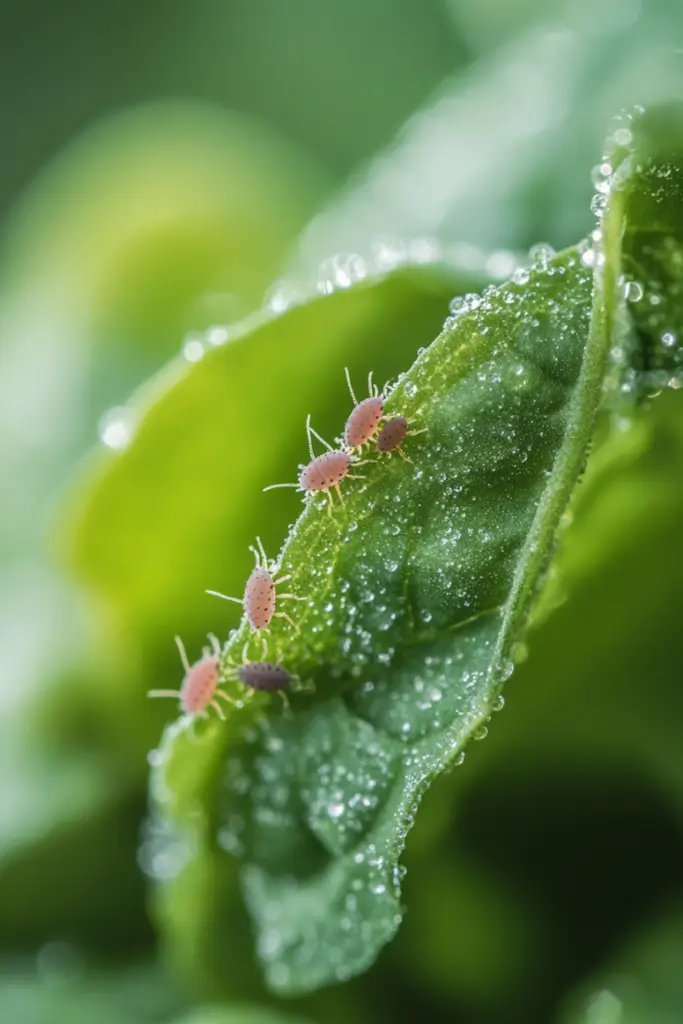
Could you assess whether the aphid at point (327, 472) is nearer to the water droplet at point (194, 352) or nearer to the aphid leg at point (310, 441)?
the aphid leg at point (310, 441)

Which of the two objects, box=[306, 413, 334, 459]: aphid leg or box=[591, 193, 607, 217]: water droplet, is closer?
box=[591, 193, 607, 217]: water droplet

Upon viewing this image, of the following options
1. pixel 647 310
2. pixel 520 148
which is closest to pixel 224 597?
pixel 647 310

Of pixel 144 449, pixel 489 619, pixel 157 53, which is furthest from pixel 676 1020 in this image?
pixel 157 53

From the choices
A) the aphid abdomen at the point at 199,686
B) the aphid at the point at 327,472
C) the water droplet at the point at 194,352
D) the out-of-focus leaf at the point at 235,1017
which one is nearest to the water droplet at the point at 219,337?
the water droplet at the point at 194,352

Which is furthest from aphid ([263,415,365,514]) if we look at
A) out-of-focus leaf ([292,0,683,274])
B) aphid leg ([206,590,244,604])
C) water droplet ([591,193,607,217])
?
out-of-focus leaf ([292,0,683,274])

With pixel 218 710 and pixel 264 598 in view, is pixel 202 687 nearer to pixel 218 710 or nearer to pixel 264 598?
pixel 218 710

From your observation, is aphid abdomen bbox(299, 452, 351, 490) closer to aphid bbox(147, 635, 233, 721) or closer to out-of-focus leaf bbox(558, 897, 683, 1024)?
aphid bbox(147, 635, 233, 721)
